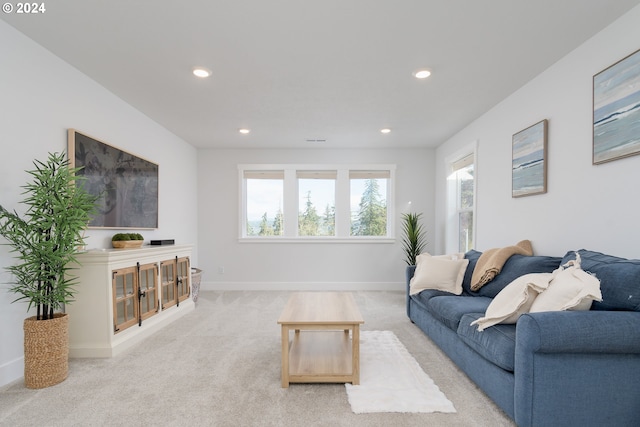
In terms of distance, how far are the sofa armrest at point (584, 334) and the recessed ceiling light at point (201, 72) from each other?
294 cm

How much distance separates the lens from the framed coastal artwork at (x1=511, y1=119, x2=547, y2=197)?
9.64ft

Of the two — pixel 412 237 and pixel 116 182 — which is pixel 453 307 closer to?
pixel 412 237

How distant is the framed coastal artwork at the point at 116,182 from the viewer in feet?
9.85

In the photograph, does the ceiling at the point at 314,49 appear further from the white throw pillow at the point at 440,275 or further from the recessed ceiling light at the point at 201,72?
the white throw pillow at the point at 440,275

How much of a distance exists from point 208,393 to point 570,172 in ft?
10.2

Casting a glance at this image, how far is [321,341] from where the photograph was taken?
2949 mm

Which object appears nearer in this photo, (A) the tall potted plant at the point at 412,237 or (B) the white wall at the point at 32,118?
(B) the white wall at the point at 32,118

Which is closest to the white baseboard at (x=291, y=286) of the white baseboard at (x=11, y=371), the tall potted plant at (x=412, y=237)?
the tall potted plant at (x=412, y=237)

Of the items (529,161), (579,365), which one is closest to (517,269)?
(529,161)

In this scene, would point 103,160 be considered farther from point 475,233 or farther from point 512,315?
point 475,233

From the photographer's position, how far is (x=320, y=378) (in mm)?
2307

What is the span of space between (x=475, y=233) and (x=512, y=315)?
2.36 m

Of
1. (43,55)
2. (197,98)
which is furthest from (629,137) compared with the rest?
(43,55)

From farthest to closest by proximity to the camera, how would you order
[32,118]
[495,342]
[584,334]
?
[32,118]
[495,342]
[584,334]
